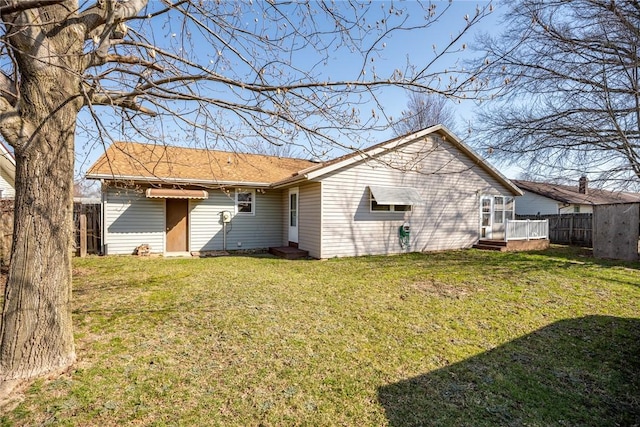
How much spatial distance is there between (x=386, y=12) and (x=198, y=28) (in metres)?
2.24

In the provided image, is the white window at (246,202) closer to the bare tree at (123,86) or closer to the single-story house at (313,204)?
the single-story house at (313,204)

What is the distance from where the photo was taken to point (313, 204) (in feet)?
36.5

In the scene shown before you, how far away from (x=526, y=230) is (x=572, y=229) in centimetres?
532

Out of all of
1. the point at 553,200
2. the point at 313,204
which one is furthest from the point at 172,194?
the point at 553,200

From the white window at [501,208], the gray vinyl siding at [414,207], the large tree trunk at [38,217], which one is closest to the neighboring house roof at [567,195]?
the white window at [501,208]

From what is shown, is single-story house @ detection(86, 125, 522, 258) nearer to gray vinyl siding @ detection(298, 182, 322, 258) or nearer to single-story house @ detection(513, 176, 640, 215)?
gray vinyl siding @ detection(298, 182, 322, 258)

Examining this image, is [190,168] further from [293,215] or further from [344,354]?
[344,354]

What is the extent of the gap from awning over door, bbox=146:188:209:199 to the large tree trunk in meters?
6.84

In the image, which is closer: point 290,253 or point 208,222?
point 290,253

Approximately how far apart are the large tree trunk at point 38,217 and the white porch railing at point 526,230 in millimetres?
14889

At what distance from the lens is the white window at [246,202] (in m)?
12.7

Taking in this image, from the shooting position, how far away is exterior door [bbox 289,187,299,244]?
1238 centimetres

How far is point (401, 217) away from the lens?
12.3 m

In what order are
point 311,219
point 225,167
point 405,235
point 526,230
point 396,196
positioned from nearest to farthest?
point 311,219, point 396,196, point 405,235, point 225,167, point 526,230
